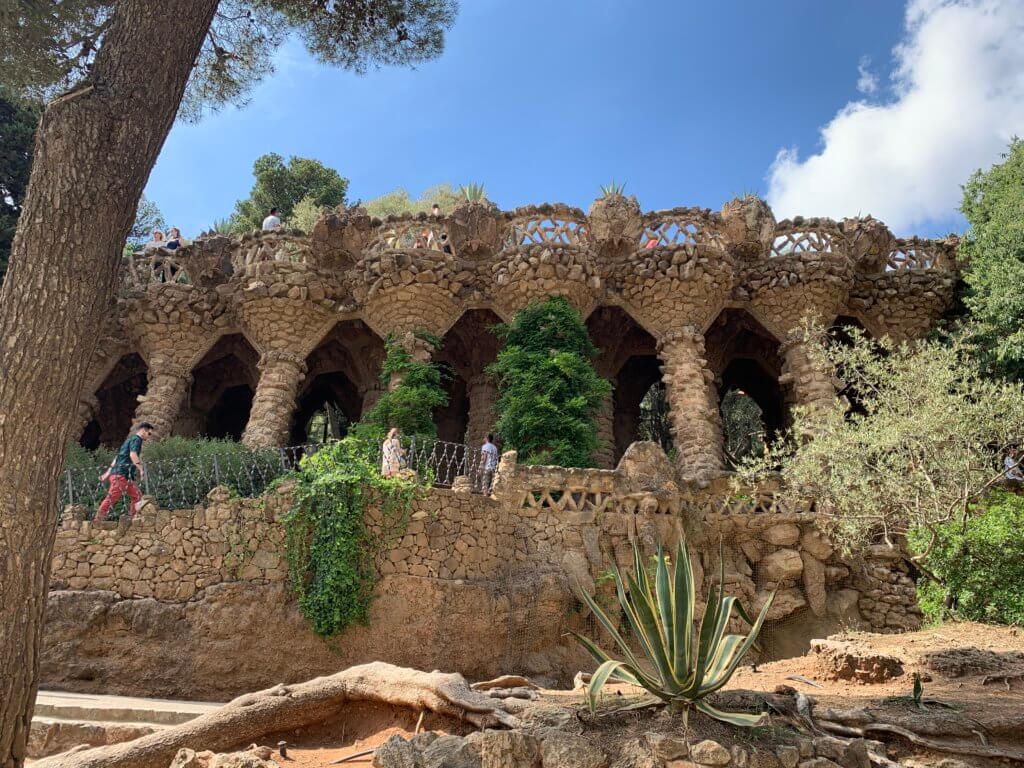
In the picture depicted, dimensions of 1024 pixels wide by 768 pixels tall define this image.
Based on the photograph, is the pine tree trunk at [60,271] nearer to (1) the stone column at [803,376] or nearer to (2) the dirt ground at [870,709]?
(2) the dirt ground at [870,709]

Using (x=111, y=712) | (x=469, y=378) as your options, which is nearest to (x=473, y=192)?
(x=469, y=378)

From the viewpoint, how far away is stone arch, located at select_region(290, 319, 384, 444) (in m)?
15.8

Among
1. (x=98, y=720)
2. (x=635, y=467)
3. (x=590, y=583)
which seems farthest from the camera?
(x=635, y=467)

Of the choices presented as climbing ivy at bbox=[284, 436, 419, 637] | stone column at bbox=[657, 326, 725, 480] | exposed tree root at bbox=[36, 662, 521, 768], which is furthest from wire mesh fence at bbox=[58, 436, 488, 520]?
exposed tree root at bbox=[36, 662, 521, 768]

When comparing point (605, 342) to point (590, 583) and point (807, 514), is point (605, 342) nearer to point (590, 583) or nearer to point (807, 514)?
point (807, 514)

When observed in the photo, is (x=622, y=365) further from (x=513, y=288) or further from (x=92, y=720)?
(x=92, y=720)

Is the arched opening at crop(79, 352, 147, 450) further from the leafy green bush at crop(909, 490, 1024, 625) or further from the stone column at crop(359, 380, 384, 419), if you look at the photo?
the leafy green bush at crop(909, 490, 1024, 625)

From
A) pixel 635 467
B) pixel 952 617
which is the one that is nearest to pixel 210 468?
pixel 635 467

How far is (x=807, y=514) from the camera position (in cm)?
1044

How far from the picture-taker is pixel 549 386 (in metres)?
12.2

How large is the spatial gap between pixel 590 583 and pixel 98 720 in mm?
5423

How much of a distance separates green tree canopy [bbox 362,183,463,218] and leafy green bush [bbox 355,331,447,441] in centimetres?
1266

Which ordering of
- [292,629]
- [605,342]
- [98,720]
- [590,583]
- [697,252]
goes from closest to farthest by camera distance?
[98,720] → [292,629] → [590,583] → [697,252] → [605,342]

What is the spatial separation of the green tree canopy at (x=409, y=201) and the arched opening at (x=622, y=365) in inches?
420
